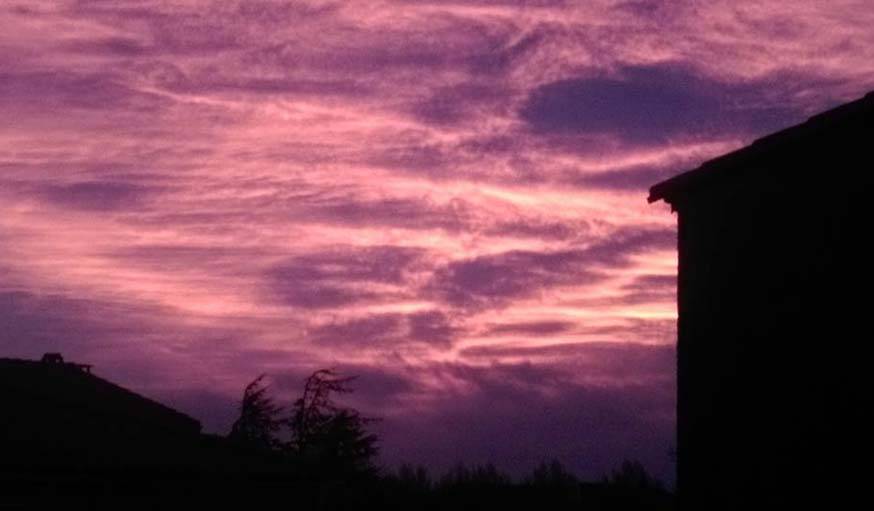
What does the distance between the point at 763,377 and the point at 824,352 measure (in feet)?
3.85

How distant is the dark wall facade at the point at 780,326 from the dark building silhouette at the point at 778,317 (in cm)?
2

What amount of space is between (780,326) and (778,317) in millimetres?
132

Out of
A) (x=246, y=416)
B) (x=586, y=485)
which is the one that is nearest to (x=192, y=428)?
(x=246, y=416)

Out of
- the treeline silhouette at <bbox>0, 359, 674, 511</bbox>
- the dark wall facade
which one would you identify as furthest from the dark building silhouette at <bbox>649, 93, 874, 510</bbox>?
the treeline silhouette at <bbox>0, 359, 674, 511</bbox>

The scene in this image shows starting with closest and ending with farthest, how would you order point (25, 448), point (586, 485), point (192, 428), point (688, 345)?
point (688, 345) → point (25, 448) → point (192, 428) → point (586, 485)

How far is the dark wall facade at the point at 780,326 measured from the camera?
1652 cm

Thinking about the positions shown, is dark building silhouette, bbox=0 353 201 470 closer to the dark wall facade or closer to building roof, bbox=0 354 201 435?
building roof, bbox=0 354 201 435

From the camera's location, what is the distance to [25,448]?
2556 cm

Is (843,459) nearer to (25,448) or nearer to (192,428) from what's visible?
(25,448)

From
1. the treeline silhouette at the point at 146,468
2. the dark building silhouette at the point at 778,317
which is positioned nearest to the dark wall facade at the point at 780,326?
the dark building silhouette at the point at 778,317

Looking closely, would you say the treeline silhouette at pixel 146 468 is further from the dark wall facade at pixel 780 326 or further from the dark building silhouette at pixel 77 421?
the dark wall facade at pixel 780 326

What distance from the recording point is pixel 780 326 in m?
17.6

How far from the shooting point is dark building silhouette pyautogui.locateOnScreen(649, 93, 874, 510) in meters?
16.5

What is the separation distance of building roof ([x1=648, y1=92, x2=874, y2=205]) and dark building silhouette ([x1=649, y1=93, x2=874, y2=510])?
21mm
